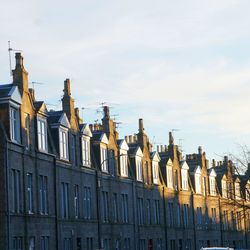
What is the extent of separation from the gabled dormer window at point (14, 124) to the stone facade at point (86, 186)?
0.19 feet

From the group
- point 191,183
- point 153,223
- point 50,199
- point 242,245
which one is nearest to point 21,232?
point 50,199

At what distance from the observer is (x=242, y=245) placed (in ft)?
320

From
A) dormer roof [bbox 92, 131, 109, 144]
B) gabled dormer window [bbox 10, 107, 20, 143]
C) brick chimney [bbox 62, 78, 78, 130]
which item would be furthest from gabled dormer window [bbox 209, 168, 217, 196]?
gabled dormer window [bbox 10, 107, 20, 143]

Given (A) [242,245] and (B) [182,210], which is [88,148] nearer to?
(B) [182,210]

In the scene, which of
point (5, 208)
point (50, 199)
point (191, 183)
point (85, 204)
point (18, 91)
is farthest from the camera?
point (191, 183)

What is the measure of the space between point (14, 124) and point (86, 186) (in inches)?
521

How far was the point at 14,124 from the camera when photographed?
137 ft

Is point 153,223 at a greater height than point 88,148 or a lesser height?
lesser

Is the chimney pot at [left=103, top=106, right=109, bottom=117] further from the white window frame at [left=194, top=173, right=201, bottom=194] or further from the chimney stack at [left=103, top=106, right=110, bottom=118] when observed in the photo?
the white window frame at [left=194, top=173, right=201, bottom=194]

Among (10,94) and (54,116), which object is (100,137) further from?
(10,94)

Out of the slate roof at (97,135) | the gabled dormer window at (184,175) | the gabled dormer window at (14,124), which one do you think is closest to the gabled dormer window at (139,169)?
the slate roof at (97,135)

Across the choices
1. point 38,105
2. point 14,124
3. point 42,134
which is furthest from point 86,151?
point 14,124

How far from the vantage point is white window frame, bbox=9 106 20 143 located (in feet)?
135

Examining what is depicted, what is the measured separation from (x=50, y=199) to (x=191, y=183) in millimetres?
39283
